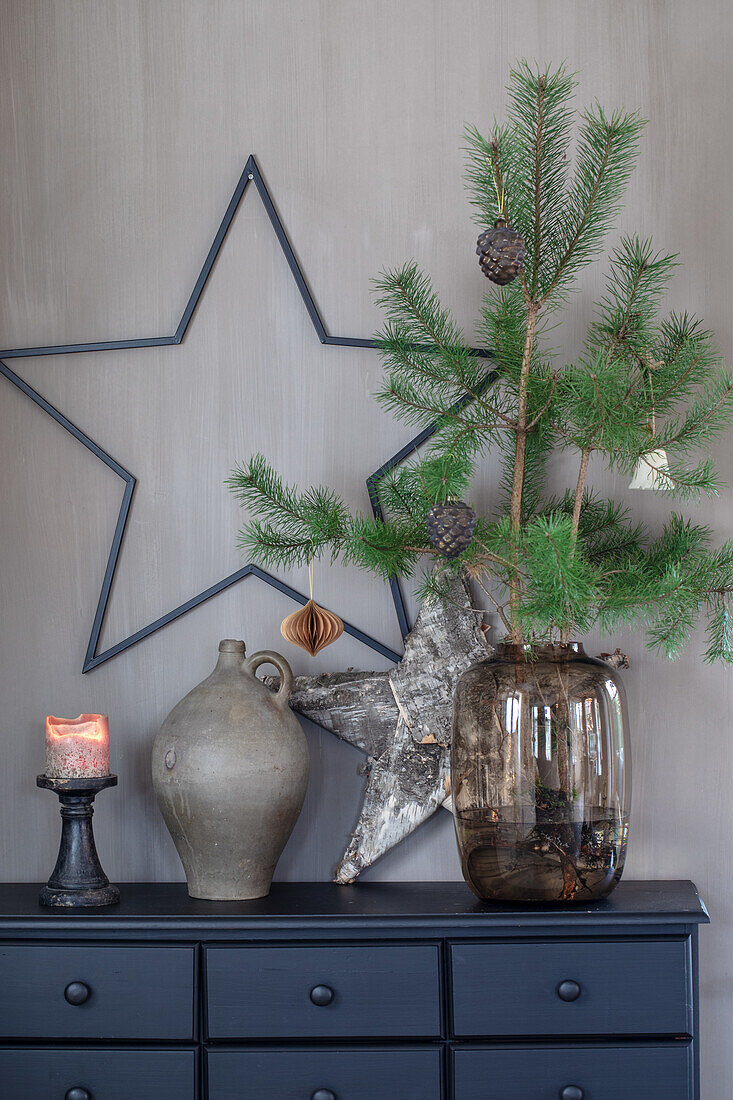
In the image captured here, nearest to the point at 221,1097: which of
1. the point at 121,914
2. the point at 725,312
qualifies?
the point at 121,914

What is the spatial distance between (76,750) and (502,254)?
0.91 m

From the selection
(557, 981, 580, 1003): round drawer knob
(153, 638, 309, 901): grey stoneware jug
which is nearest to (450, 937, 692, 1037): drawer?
(557, 981, 580, 1003): round drawer knob

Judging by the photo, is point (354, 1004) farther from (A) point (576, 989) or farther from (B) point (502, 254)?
(B) point (502, 254)

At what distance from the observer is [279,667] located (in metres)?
1.42

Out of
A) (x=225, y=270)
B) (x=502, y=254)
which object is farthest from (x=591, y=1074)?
(x=225, y=270)

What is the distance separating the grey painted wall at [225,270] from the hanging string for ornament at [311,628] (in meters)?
0.07

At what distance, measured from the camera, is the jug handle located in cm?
142

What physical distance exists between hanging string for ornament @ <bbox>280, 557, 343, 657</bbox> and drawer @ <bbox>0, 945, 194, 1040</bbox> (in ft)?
1.55

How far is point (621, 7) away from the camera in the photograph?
1.62 meters

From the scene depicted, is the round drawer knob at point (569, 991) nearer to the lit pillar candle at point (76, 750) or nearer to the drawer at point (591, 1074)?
the drawer at point (591, 1074)

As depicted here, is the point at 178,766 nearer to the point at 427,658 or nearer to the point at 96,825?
the point at 96,825

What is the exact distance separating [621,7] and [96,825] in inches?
63.7

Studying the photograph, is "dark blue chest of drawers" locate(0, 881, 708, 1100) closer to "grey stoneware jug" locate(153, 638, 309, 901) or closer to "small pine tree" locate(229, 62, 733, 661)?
"grey stoneware jug" locate(153, 638, 309, 901)

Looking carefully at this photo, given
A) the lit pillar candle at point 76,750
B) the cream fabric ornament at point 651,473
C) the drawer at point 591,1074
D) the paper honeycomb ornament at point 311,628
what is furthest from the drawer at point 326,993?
the cream fabric ornament at point 651,473
